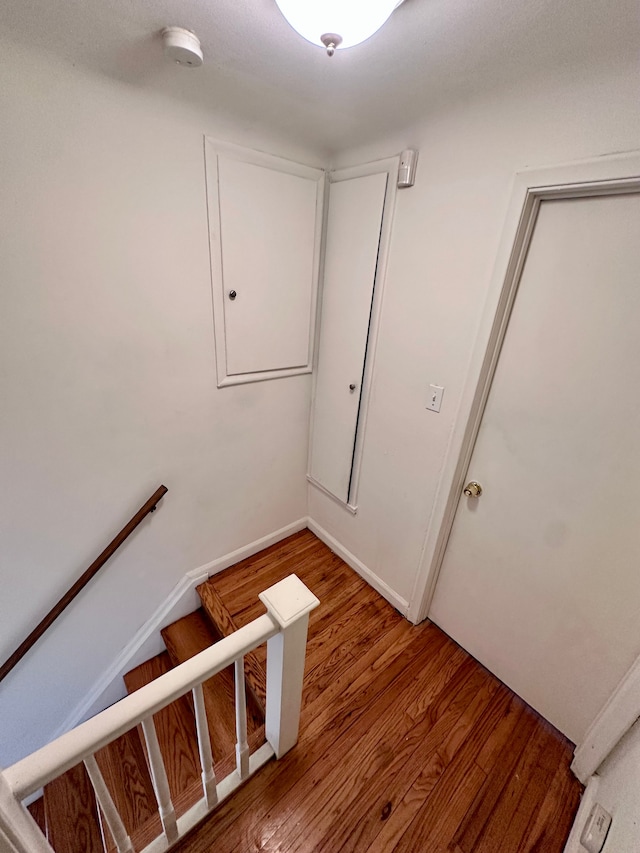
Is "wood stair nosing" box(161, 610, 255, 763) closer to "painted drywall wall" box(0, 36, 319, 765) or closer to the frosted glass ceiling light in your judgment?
"painted drywall wall" box(0, 36, 319, 765)

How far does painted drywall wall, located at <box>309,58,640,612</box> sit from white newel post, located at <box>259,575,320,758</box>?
764mm

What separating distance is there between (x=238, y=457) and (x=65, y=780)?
160 centimetres

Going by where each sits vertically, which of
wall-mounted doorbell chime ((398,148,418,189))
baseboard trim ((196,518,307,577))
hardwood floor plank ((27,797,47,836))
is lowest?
hardwood floor plank ((27,797,47,836))

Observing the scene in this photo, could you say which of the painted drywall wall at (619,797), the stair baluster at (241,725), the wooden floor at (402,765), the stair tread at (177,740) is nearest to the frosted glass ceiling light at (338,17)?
the stair baluster at (241,725)

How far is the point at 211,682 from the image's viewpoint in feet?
5.01

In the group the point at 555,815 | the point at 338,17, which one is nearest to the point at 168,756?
the point at 555,815

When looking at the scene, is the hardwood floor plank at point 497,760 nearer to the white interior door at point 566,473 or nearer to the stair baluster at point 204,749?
the white interior door at point 566,473

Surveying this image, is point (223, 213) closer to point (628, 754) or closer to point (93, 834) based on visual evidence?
point (628, 754)

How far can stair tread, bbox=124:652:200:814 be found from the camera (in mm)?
1316

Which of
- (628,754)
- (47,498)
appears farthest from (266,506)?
→ (628,754)

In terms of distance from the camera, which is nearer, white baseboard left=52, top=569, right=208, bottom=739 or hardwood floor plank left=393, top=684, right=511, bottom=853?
hardwood floor plank left=393, top=684, right=511, bottom=853

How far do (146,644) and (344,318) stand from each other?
1953 mm

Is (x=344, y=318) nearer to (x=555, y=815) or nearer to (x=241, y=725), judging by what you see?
(x=241, y=725)

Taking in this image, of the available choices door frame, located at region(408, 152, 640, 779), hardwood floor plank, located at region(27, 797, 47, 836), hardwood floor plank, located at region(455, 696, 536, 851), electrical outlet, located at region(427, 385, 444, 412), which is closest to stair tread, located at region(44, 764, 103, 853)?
hardwood floor plank, located at region(27, 797, 47, 836)
